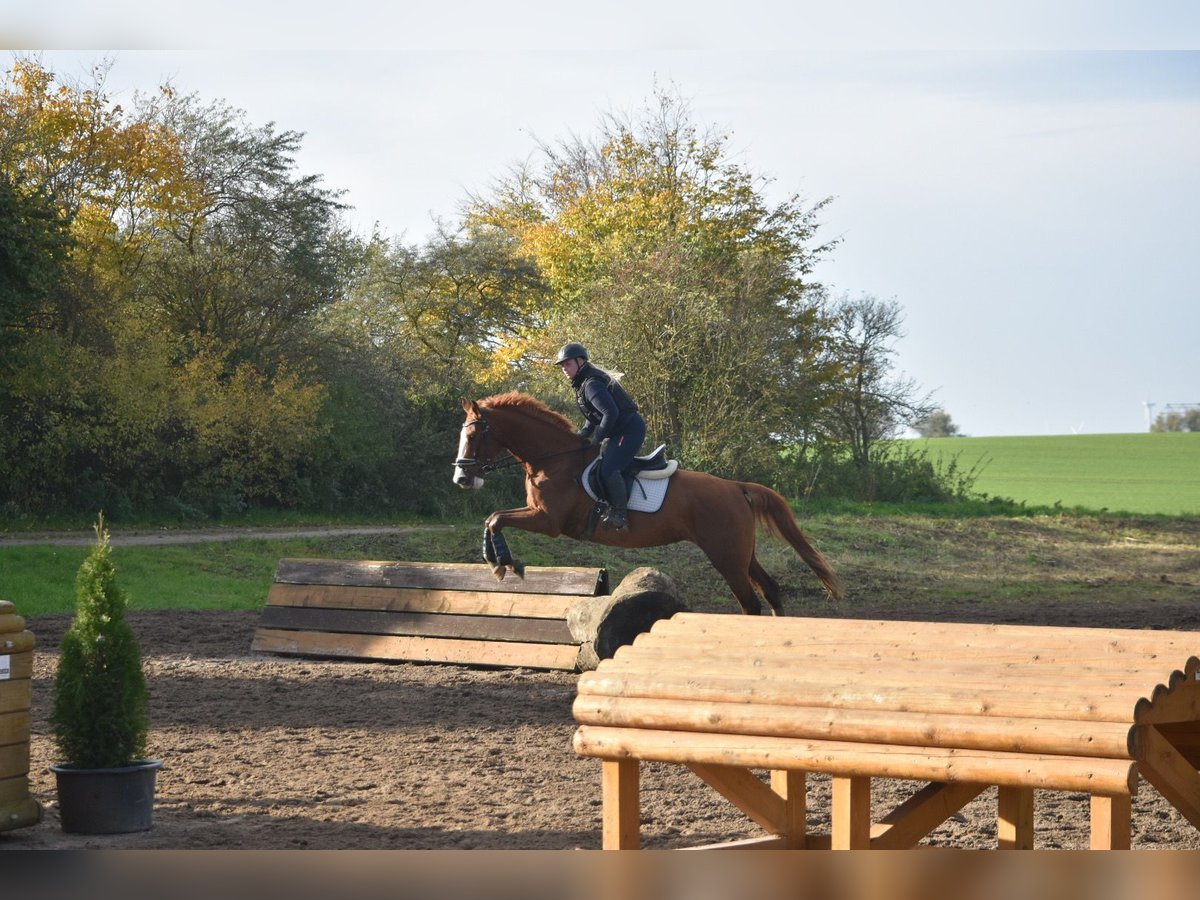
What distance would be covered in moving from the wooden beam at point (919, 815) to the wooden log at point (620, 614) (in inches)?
183

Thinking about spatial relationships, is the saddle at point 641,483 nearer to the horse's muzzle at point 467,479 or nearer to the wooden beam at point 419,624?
the horse's muzzle at point 467,479

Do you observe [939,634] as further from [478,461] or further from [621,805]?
[478,461]

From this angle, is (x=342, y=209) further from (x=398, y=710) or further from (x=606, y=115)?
(x=398, y=710)

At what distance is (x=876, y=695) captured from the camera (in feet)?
12.0

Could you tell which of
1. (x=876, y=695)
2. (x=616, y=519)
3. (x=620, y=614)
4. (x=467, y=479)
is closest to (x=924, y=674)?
(x=876, y=695)

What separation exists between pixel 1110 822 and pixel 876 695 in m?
0.66

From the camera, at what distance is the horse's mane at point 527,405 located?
10.2 meters

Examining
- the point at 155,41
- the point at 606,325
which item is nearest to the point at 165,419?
the point at 606,325

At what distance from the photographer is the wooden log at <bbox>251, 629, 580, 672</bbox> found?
9.41 m

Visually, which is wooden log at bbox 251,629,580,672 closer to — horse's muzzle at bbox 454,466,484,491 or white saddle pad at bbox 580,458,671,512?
horse's muzzle at bbox 454,466,484,491

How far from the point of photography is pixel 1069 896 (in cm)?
313

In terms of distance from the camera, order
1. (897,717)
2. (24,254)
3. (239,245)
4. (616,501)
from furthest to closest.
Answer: (239,245) < (24,254) < (616,501) < (897,717)

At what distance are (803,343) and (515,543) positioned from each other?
36.1ft

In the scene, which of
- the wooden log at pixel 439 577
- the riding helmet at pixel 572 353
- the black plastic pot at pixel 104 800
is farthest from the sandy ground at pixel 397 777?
the riding helmet at pixel 572 353
